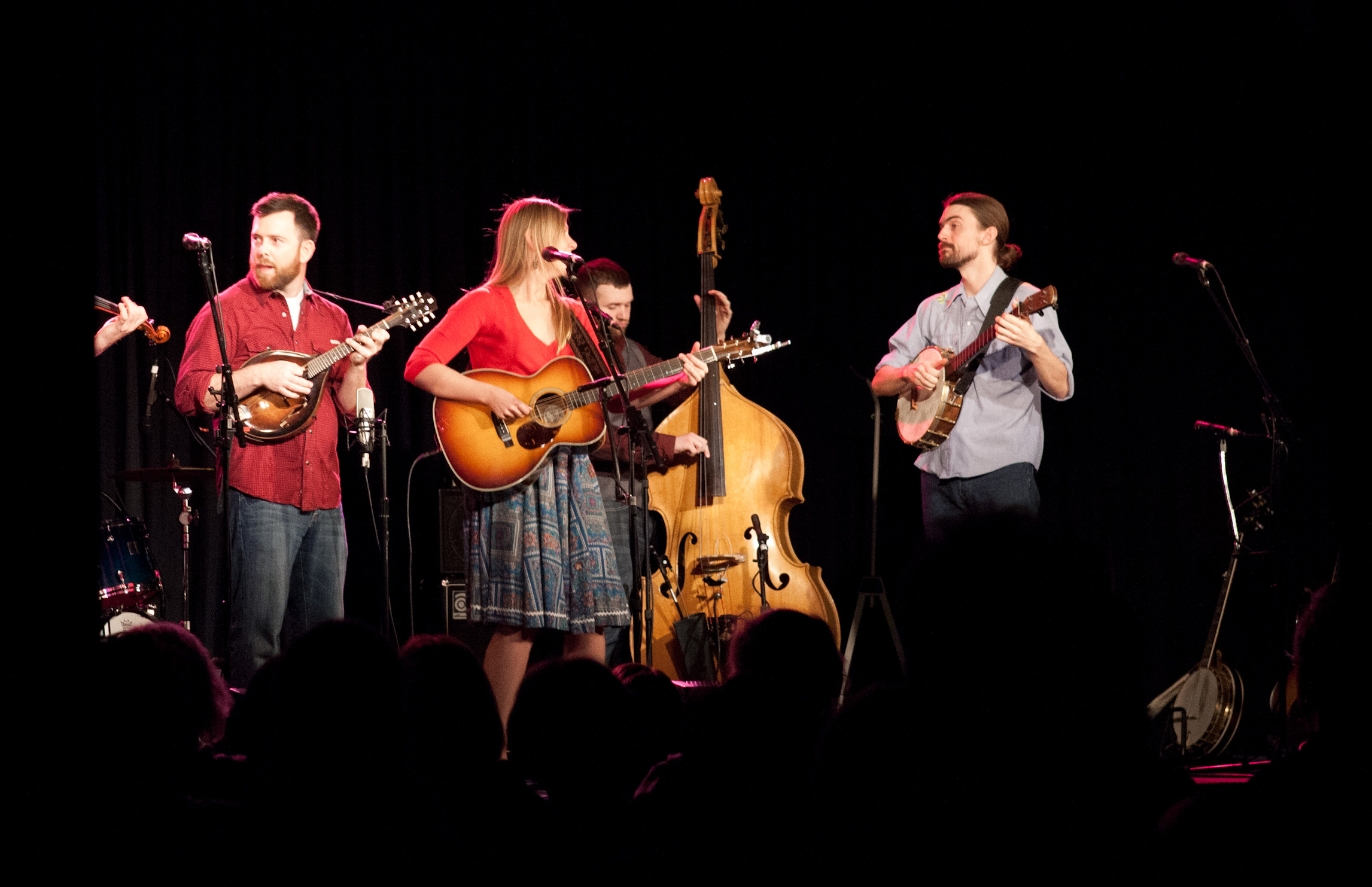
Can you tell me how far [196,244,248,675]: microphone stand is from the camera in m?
3.45

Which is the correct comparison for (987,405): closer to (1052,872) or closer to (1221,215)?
(1221,215)

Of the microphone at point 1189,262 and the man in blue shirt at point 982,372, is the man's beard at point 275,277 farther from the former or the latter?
the microphone at point 1189,262

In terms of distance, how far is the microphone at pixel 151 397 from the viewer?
4.68 metres

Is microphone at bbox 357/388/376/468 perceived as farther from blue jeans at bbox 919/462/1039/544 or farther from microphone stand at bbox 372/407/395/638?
blue jeans at bbox 919/462/1039/544

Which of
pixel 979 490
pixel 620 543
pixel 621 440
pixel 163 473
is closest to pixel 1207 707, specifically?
pixel 979 490

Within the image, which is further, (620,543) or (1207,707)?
(620,543)

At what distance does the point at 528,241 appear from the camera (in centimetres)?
355

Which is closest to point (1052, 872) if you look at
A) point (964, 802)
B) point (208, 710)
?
point (964, 802)

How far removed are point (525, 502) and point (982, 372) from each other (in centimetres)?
215

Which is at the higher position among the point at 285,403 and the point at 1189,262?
the point at 1189,262

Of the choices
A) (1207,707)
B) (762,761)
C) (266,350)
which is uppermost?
(266,350)

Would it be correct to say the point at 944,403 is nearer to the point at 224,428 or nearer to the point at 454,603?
the point at 454,603

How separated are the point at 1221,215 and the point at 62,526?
6.07 meters

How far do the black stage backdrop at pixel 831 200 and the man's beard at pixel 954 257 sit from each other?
148cm
